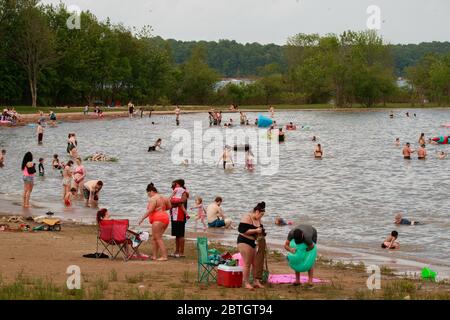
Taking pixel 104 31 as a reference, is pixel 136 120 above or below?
below

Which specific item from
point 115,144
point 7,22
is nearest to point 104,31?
point 7,22

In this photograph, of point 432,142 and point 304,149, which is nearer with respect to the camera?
point 304,149

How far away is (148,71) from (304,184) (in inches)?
3601

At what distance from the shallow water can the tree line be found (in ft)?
87.4

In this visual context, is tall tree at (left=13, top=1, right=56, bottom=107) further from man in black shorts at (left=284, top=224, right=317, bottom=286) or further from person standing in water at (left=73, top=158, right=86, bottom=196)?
man in black shorts at (left=284, top=224, right=317, bottom=286)

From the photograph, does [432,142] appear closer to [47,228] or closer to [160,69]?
[47,228]

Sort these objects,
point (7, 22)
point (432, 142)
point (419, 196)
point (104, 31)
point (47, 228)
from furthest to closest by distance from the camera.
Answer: point (104, 31) < point (7, 22) < point (432, 142) < point (419, 196) < point (47, 228)

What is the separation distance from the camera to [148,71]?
426ft

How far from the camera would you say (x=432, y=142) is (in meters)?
71.4

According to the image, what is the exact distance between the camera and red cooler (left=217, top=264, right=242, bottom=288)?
1445cm

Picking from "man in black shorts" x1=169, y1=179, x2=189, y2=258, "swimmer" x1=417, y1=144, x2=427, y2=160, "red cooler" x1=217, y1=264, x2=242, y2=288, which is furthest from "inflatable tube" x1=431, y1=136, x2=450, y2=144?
"red cooler" x1=217, y1=264, x2=242, y2=288

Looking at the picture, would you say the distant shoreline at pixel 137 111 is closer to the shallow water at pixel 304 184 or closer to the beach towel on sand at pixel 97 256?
the shallow water at pixel 304 184

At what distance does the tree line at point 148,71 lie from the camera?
9825 centimetres
